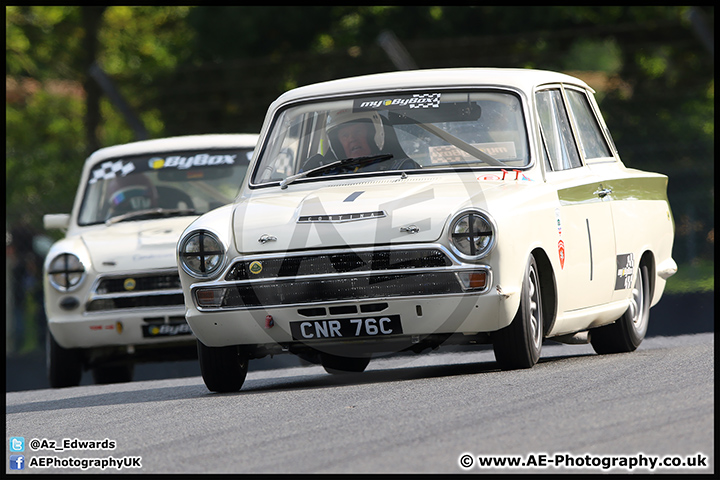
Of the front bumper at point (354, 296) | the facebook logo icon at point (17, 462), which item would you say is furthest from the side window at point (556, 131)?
the facebook logo icon at point (17, 462)

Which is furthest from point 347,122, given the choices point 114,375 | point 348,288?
point 114,375

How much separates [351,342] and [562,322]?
50.7 inches

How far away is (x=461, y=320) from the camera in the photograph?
6324mm

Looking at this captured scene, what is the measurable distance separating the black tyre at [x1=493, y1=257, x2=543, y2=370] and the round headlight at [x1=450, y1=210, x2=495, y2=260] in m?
0.37

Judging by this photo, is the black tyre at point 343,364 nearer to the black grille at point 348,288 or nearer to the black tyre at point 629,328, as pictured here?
the black grille at point 348,288

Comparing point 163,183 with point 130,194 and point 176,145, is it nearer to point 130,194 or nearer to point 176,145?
point 130,194

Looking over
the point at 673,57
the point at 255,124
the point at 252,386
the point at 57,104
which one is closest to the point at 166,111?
the point at 255,124

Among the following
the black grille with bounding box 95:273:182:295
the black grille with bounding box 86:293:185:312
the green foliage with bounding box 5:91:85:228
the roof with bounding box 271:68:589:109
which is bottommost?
the green foliage with bounding box 5:91:85:228

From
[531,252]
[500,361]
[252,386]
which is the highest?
[531,252]

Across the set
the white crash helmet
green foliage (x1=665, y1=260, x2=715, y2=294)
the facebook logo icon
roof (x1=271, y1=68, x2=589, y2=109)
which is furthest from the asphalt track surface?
green foliage (x1=665, y1=260, x2=715, y2=294)

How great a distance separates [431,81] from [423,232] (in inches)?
61.1

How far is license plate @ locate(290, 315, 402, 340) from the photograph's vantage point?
20.9 feet

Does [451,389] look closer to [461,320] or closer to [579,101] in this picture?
[461,320]

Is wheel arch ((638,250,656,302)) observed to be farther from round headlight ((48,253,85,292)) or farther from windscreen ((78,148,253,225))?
round headlight ((48,253,85,292))
